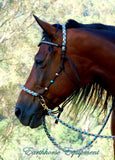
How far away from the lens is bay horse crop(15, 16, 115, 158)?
162 cm

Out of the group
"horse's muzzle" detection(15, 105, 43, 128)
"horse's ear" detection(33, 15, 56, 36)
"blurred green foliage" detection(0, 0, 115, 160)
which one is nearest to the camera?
"horse's ear" detection(33, 15, 56, 36)

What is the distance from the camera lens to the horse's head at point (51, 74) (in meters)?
1.63

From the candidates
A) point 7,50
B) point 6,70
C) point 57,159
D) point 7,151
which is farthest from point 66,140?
point 7,50

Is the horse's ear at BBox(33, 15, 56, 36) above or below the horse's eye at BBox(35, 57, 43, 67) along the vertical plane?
above

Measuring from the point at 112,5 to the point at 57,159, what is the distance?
399 inches

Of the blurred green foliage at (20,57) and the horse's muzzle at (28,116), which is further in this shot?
the blurred green foliage at (20,57)

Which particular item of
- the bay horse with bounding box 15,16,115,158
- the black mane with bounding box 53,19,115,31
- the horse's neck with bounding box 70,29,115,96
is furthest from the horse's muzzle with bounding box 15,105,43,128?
the black mane with bounding box 53,19,115,31

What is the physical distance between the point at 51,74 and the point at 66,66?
133 mm

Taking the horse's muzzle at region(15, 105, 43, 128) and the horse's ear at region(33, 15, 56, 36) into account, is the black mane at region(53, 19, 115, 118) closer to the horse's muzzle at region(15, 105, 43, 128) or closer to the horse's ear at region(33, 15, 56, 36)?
the horse's ear at region(33, 15, 56, 36)

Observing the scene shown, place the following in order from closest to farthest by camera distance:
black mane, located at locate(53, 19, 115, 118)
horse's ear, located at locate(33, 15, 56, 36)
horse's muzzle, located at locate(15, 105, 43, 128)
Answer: horse's ear, located at locate(33, 15, 56, 36) → horse's muzzle, located at locate(15, 105, 43, 128) → black mane, located at locate(53, 19, 115, 118)

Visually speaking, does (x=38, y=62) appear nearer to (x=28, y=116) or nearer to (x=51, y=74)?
(x=51, y=74)

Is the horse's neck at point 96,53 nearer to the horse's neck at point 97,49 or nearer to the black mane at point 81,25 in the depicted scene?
the horse's neck at point 97,49

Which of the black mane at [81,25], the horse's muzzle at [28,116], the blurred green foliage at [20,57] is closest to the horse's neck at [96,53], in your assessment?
the black mane at [81,25]

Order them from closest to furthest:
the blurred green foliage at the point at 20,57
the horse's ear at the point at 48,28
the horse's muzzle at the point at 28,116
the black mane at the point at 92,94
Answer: the horse's ear at the point at 48,28, the horse's muzzle at the point at 28,116, the black mane at the point at 92,94, the blurred green foliage at the point at 20,57
